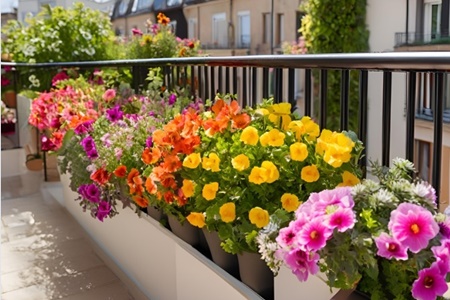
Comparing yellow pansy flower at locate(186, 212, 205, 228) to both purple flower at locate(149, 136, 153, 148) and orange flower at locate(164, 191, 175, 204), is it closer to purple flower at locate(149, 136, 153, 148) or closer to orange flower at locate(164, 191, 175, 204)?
orange flower at locate(164, 191, 175, 204)

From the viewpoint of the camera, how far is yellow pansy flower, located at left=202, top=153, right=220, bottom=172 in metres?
1.56

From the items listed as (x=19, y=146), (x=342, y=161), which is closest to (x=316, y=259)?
(x=342, y=161)

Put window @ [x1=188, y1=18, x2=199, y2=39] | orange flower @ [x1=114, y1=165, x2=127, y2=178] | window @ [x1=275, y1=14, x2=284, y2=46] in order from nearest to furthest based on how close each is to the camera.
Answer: orange flower @ [x1=114, y1=165, x2=127, y2=178] → window @ [x1=275, y1=14, x2=284, y2=46] → window @ [x1=188, y1=18, x2=199, y2=39]

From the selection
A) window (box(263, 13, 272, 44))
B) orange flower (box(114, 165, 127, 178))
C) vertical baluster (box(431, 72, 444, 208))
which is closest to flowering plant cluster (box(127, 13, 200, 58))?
orange flower (box(114, 165, 127, 178))

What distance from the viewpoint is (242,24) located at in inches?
572

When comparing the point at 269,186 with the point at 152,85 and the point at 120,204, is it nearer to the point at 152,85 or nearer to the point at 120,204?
the point at 120,204

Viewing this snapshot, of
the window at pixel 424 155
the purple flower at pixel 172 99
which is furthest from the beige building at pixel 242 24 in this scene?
the purple flower at pixel 172 99

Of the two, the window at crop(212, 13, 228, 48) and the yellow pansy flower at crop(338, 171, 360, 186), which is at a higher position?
the window at crop(212, 13, 228, 48)

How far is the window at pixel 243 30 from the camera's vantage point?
46.5 ft

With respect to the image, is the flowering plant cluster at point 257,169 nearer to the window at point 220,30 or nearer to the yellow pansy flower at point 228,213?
the yellow pansy flower at point 228,213

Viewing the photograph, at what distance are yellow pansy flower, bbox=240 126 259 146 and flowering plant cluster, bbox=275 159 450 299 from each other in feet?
1.37

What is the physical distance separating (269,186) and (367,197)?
396mm

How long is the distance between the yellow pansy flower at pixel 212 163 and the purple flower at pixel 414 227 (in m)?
0.62

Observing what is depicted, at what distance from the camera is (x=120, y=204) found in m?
2.36
